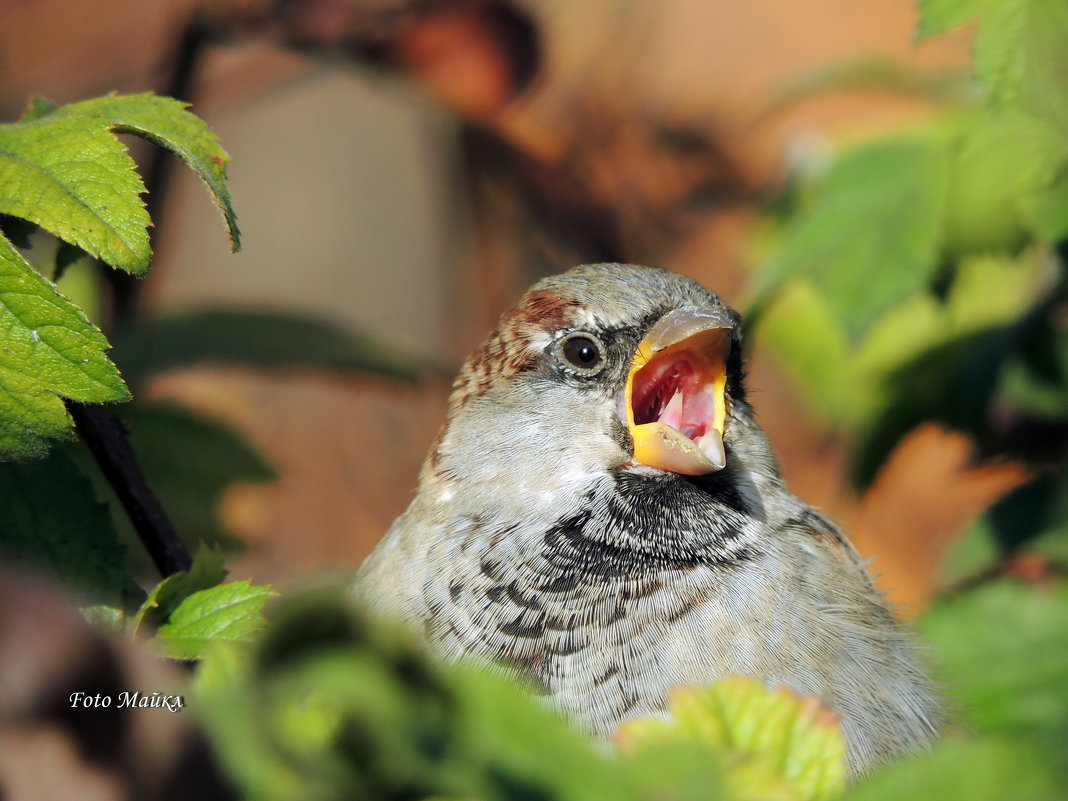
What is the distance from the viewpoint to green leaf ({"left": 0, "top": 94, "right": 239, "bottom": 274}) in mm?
1148

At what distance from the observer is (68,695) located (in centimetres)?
54

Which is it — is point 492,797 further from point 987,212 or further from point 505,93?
point 505,93

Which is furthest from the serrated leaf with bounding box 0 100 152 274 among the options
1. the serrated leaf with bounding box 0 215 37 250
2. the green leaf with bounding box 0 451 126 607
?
the green leaf with bounding box 0 451 126 607

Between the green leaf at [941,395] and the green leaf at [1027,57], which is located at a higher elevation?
the green leaf at [1027,57]

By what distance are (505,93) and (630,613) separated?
8.48ft

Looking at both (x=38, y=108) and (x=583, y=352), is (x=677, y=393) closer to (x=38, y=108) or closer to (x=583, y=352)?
(x=583, y=352)

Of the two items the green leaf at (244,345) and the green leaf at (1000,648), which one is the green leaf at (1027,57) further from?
the green leaf at (244,345)

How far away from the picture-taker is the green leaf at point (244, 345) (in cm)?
238

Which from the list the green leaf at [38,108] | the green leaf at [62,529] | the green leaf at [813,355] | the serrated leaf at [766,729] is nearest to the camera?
the serrated leaf at [766,729]

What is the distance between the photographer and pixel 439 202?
16.8 feet

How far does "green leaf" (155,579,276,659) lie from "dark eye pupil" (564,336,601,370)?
85 centimetres

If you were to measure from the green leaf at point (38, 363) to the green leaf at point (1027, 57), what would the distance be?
1167 millimetres

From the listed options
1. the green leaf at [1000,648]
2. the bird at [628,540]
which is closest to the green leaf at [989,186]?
the bird at [628,540]

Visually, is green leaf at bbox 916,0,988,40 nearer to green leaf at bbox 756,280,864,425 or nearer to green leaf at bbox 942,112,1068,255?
green leaf at bbox 942,112,1068,255
